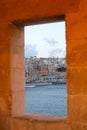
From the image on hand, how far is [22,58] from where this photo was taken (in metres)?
4.52

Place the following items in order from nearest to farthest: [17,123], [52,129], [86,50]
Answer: [86,50]
[52,129]
[17,123]

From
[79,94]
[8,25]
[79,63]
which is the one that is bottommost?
[79,94]

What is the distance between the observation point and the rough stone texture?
3.75 meters

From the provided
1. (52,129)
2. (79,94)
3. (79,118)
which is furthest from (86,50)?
(52,129)

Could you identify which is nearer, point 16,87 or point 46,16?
point 46,16

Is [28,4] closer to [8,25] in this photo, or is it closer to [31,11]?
[31,11]

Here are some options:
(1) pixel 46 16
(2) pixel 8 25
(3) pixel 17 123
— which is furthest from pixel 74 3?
(3) pixel 17 123

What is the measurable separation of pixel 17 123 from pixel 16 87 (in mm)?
460

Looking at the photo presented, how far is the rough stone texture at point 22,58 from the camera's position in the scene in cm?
375

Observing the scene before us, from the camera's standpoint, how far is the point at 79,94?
375cm

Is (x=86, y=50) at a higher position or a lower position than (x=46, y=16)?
lower

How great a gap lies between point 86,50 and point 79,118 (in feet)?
2.46

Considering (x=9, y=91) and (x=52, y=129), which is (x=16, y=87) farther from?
(x=52, y=129)

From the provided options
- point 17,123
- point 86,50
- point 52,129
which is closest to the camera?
point 86,50
